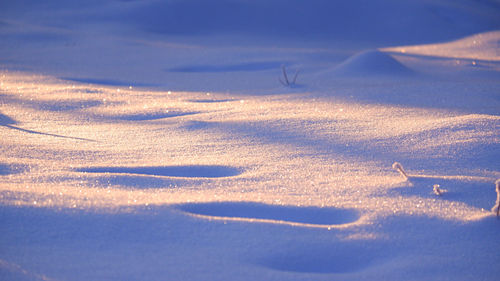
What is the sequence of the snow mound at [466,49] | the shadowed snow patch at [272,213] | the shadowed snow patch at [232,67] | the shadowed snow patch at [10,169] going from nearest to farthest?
the shadowed snow patch at [272,213] → the shadowed snow patch at [10,169] → the shadowed snow patch at [232,67] → the snow mound at [466,49]

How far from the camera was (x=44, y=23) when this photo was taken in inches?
274

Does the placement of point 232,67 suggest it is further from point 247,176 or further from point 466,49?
point 466,49

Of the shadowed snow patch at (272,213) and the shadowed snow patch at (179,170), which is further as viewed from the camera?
the shadowed snow patch at (179,170)

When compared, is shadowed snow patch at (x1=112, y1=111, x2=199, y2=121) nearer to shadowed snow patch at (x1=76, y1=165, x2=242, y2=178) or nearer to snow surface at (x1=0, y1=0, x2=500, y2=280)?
snow surface at (x1=0, y1=0, x2=500, y2=280)

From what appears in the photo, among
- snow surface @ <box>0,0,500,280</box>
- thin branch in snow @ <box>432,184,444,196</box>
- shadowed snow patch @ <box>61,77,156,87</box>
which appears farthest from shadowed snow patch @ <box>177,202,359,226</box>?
shadowed snow patch @ <box>61,77,156,87</box>

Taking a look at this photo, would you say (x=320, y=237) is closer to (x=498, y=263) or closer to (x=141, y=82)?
(x=498, y=263)

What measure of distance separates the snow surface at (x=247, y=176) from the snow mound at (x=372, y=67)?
0.03 meters

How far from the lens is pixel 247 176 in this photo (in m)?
1.61

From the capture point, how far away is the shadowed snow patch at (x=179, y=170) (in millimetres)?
1648

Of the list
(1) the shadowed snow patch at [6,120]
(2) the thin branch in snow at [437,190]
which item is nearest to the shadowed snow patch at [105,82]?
(1) the shadowed snow patch at [6,120]

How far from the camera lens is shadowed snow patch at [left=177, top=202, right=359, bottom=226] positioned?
1311 mm

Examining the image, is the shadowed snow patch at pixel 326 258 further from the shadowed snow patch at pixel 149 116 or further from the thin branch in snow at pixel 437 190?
the shadowed snow patch at pixel 149 116

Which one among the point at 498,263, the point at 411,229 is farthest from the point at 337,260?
the point at 498,263

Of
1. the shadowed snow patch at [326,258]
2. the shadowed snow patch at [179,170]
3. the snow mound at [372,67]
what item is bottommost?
the shadowed snow patch at [326,258]
